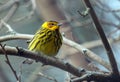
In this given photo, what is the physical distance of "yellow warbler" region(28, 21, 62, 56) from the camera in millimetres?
3238

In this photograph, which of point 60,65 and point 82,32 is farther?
point 82,32

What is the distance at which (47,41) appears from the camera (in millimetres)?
3398

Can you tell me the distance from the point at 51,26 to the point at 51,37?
21 cm

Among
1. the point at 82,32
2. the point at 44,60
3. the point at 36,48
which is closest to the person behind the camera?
the point at 44,60

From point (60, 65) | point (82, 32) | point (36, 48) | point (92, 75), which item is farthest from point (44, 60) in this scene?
point (82, 32)

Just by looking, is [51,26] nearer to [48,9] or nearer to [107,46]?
[48,9]

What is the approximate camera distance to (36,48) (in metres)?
3.24

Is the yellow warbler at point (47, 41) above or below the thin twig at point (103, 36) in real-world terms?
below

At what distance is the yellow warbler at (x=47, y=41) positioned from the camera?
3238mm

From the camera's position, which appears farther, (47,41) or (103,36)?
(47,41)

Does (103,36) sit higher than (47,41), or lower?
higher

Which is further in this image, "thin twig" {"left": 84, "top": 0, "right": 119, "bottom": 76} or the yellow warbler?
the yellow warbler

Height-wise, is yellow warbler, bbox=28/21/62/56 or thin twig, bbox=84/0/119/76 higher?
thin twig, bbox=84/0/119/76

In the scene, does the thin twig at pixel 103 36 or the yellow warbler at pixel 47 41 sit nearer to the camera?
the thin twig at pixel 103 36
